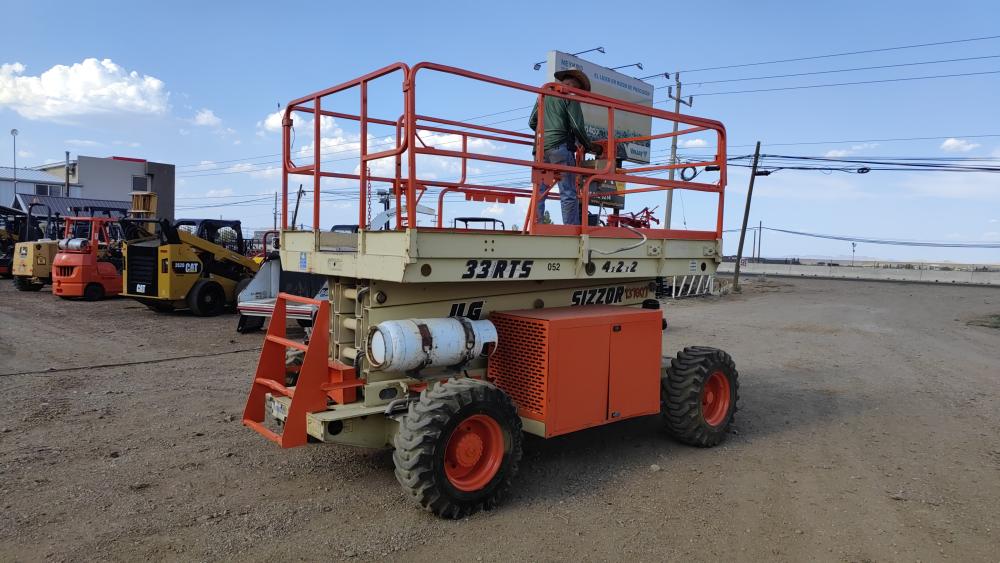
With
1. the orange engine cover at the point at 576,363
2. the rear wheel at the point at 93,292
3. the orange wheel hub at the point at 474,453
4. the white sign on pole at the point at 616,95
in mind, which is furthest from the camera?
the white sign on pole at the point at 616,95

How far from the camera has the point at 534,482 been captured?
5.13m

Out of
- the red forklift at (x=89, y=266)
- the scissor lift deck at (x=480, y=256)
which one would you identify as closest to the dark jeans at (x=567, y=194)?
the scissor lift deck at (x=480, y=256)

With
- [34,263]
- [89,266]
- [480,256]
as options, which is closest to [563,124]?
[480,256]

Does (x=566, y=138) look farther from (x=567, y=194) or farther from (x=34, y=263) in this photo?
(x=34, y=263)

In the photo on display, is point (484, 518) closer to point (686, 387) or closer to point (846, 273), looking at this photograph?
point (686, 387)

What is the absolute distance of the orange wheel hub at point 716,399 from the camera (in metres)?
6.38

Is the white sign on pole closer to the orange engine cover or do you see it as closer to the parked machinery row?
the parked machinery row

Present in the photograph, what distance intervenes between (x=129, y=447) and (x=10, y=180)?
55337 millimetres

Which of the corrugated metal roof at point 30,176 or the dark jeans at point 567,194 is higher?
the corrugated metal roof at point 30,176

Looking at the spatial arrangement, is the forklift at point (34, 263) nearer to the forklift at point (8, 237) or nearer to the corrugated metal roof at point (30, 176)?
the forklift at point (8, 237)

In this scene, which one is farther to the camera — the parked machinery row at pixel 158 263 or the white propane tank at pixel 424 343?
the parked machinery row at pixel 158 263

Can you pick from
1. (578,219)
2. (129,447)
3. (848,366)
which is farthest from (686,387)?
(848,366)

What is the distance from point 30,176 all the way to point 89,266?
4597cm

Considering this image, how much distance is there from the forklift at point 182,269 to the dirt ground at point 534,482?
509cm
